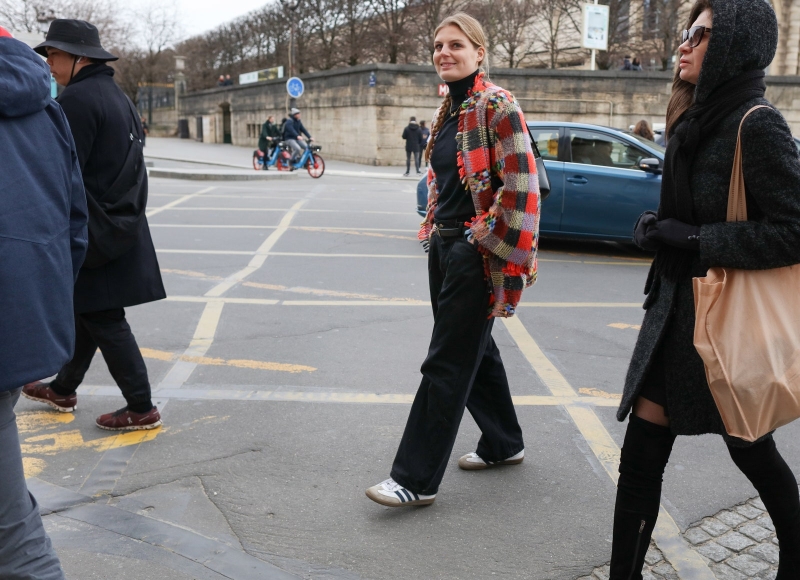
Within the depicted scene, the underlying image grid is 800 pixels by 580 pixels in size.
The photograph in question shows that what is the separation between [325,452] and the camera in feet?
12.5

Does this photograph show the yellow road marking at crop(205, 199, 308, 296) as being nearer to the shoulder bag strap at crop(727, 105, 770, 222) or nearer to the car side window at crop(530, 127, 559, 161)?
the car side window at crop(530, 127, 559, 161)

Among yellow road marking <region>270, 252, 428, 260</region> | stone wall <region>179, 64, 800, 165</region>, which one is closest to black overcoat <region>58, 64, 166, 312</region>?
yellow road marking <region>270, 252, 428, 260</region>

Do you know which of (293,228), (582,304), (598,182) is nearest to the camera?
(582,304)

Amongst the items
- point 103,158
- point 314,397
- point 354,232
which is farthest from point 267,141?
point 103,158

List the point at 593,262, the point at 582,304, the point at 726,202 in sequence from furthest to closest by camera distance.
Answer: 1. the point at 593,262
2. the point at 582,304
3. the point at 726,202

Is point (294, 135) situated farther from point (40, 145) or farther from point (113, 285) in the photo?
point (40, 145)

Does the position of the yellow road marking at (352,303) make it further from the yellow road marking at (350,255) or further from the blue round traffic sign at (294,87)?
the blue round traffic sign at (294,87)

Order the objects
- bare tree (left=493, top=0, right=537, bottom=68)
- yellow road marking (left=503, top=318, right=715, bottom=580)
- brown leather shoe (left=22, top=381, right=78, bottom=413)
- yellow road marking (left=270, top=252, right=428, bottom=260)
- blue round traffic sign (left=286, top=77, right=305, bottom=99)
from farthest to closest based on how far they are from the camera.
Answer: bare tree (left=493, top=0, right=537, bottom=68), blue round traffic sign (left=286, top=77, right=305, bottom=99), yellow road marking (left=270, top=252, right=428, bottom=260), brown leather shoe (left=22, top=381, right=78, bottom=413), yellow road marking (left=503, top=318, right=715, bottom=580)

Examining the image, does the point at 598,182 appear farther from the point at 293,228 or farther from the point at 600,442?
the point at 600,442

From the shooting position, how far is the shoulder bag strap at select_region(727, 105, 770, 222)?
2190 millimetres

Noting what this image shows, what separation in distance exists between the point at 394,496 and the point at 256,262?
5.88 metres

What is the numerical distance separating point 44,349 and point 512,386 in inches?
124

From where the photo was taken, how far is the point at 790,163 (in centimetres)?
214

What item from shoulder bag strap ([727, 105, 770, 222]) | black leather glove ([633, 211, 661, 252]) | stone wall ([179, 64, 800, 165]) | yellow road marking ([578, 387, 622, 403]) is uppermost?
stone wall ([179, 64, 800, 165])
